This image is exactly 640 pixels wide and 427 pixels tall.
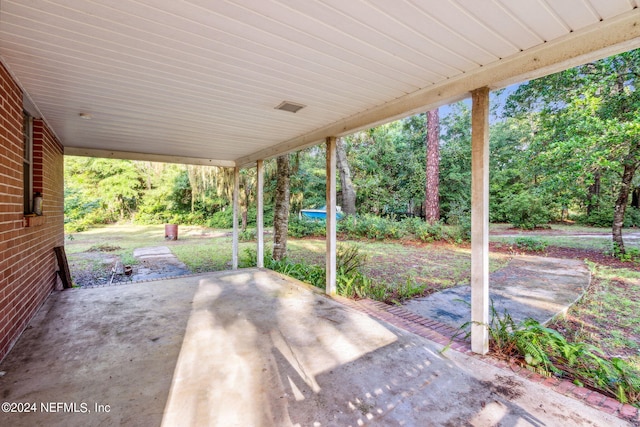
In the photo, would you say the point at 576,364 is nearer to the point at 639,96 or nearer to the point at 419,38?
the point at 419,38

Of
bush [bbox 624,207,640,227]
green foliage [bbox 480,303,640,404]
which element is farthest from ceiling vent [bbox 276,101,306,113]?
bush [bbox 624,207,640,227]

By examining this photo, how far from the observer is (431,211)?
1100 centimetres

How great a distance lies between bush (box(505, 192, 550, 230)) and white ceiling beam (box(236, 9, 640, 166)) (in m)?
10.9

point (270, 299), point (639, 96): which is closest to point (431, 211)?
point (639, 96)

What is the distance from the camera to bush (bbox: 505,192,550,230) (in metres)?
11.5

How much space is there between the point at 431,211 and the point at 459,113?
701 cm

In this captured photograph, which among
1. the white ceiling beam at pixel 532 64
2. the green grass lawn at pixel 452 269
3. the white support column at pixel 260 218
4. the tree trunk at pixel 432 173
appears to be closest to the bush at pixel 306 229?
the green grass lawn at pixel 452 269

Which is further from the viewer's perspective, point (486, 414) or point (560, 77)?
point (560, 77)

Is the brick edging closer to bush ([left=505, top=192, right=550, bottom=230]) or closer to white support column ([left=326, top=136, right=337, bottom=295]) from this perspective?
white support column ([left=326, top=136, right=337, bottom=295])

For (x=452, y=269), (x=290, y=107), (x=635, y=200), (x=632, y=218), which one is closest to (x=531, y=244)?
(x=452, y=269)

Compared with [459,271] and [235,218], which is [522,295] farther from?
[235,218]

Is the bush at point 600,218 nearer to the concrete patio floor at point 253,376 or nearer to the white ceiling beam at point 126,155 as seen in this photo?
the concrete patio floor at point 253,376

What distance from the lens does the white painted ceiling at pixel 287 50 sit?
1661 mm

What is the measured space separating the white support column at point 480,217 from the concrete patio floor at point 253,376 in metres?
0.25
